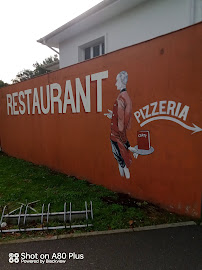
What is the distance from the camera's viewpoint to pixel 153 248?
2.58 meters

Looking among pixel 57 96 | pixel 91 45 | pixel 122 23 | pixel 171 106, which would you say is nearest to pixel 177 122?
pixel 171 106

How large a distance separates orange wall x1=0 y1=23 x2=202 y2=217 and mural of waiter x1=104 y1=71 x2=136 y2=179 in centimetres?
12

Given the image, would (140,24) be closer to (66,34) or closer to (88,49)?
(88,49)

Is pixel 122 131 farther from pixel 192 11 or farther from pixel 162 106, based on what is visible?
pixel 192 11

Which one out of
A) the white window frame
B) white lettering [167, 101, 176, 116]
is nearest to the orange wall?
white lettering [167, 101, 176, 116]

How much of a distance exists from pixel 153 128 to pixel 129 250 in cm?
209

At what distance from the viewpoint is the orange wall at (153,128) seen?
3113 millimetres

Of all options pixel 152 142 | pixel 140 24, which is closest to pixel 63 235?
pixel 152 142

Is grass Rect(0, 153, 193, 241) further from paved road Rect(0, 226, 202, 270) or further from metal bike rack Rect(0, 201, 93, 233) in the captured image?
paved road Rect(0, 226, 202, 270)

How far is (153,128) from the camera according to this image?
3623 mm

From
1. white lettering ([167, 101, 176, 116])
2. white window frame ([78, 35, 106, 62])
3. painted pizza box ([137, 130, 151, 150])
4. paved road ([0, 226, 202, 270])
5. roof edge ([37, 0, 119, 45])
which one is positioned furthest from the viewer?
white window frame ([78, 35, 106, 62])

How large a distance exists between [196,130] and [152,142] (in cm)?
83

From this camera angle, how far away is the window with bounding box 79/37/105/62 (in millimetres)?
7863

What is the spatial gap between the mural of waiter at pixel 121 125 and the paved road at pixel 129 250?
60.4 inches
